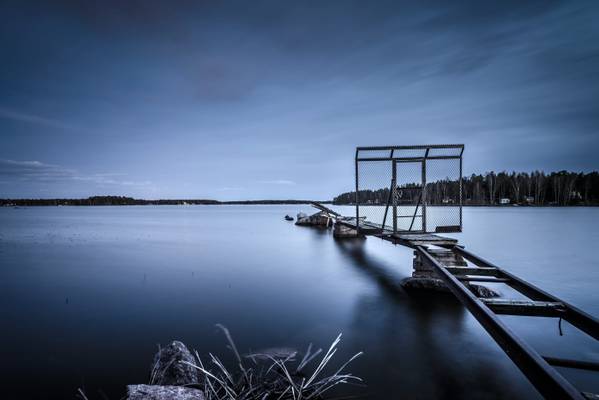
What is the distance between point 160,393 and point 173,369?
0.67 metres

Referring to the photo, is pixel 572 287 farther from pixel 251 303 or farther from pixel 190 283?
pixel 190 283

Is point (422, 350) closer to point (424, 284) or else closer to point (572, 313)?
point (572, 313)

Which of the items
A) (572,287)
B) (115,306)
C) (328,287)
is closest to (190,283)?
(115,306)

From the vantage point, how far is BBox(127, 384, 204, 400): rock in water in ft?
8.51

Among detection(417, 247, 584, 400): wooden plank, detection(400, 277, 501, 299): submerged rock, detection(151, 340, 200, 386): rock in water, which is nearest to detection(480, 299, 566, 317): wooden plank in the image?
detection(417, 247, 584, 400): wooden plank

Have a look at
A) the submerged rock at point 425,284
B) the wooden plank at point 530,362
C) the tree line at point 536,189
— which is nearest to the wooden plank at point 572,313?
the wooden plank at point 530,362

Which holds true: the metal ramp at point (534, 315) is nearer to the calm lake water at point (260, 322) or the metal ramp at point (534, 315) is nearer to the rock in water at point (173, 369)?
the calm lake water at point (260, 322)

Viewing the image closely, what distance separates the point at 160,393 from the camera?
2.66 m

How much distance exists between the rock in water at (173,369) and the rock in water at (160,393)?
0.35 m

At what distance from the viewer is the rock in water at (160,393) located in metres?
2.59

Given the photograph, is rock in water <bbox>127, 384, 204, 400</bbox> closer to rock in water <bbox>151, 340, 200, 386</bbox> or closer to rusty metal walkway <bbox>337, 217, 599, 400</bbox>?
rock in water <bbox>151, 340, 200, 386</bbox>

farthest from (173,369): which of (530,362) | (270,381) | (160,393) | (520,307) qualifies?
(520,307)

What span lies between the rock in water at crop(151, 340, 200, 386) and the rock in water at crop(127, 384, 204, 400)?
1.14 feet

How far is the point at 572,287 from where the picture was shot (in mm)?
8984
